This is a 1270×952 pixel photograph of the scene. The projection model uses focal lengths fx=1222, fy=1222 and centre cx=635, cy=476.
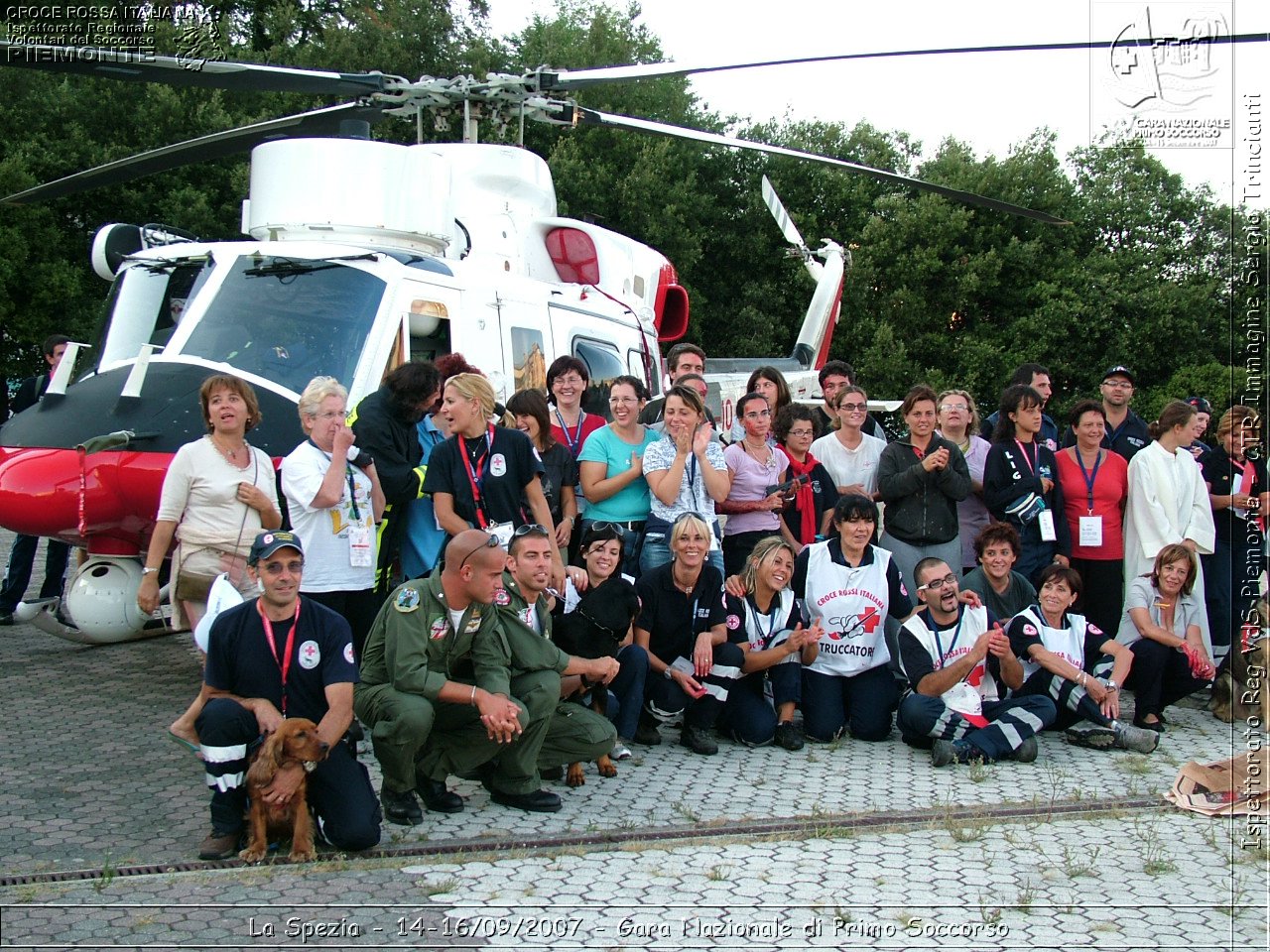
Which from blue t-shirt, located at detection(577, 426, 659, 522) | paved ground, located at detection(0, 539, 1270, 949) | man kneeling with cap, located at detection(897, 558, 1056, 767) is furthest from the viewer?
blue t-shirt, located at detection(577, 426, 659, 522)

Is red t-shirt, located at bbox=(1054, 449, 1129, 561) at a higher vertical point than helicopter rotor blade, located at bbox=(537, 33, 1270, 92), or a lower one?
lower

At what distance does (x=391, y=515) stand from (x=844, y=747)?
2.72 meters

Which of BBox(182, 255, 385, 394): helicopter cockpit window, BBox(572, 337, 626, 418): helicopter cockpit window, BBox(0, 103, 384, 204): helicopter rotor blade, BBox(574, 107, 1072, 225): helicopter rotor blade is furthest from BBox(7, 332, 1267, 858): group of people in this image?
BBox(0, 103, 384, 204): helicopter rotor blade

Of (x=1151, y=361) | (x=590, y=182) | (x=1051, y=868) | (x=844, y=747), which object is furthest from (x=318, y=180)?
(x=1151, y=361)

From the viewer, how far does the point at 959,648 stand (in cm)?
644

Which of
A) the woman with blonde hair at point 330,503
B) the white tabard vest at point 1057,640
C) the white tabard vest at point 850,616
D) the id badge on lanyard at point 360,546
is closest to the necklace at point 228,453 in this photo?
the woman with blonde hair at point 330,503

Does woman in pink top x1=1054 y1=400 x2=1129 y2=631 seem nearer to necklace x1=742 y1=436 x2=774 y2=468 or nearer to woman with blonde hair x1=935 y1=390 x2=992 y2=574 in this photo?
woman with blonde hair x1=935 y1=390 x2=992 y2=574

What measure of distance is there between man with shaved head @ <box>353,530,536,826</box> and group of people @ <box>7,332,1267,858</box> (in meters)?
0.01

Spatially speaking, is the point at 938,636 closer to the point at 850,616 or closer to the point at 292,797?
the point at 850,616

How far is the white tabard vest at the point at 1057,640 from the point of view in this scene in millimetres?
6574

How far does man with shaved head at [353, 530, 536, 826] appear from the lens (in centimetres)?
490

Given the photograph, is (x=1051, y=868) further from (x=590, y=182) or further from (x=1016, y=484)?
(x=590, y=182)

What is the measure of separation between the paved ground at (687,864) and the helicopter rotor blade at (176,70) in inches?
149

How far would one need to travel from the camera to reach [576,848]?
4734 millimetres
